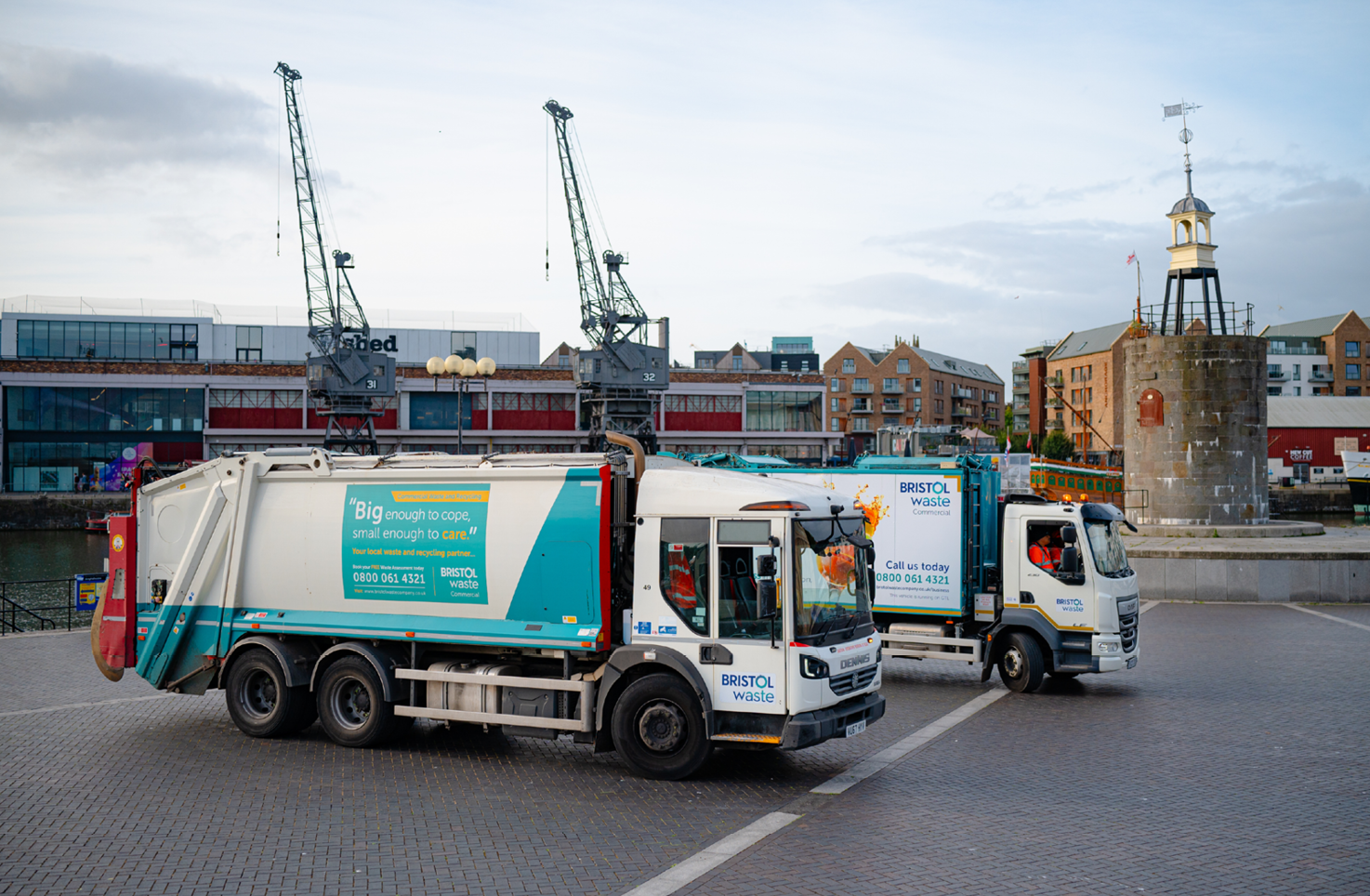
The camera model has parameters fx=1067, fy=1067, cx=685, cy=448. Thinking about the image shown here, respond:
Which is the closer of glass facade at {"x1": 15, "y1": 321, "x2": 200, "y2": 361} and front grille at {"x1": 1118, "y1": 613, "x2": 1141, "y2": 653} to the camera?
front grille at {"x1": 1118, "y1": 613, "x2": 1141, "y2": 653}

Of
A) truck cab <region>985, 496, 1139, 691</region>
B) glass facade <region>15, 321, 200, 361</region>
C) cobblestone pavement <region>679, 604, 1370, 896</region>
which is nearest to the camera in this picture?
cobblestone pavement <region>679, 604, 1370, 896</region>

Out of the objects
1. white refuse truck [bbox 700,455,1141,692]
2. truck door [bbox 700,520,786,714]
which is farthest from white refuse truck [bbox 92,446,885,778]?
white refuse truck [bbox 700,455,1141,692]

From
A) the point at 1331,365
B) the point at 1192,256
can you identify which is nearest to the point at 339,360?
the point at 1192,256

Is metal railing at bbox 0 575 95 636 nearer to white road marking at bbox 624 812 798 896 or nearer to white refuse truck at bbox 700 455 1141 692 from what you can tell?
white refuse truck at bbox 700 455 1141 692

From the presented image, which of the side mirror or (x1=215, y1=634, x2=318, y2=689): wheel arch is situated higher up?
the side mirror

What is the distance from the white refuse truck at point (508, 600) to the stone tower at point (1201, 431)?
22.9m

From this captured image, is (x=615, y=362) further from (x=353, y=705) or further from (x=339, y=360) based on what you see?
(x=353, y=705)

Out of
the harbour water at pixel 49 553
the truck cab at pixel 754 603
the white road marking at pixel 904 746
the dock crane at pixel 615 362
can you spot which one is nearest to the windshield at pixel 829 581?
the truck cab at pixel 754 603

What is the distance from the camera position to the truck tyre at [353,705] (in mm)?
10867

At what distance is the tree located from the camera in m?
101

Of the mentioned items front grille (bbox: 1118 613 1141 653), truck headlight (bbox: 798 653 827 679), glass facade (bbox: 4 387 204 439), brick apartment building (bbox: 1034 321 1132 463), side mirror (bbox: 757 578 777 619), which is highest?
brick apartment building (bbox: 1034 321 1132 463)

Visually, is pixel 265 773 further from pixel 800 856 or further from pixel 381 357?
pixel 381 357

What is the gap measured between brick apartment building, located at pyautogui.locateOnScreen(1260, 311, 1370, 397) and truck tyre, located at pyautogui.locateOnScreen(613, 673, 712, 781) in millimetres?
124312

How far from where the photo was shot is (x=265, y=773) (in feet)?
33.0
